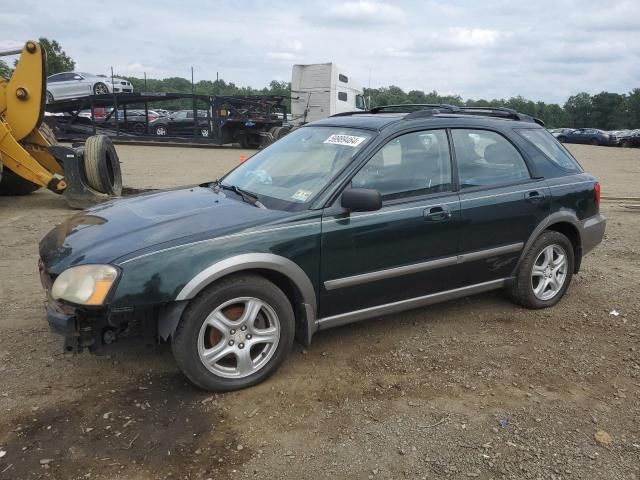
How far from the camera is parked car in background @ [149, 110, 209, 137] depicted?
70.5 feet

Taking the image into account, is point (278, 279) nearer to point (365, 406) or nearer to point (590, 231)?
point (365, 406)

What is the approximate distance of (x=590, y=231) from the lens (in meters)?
4.74

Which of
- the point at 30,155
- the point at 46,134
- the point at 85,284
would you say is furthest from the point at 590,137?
the point at 85,284

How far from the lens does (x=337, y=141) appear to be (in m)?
3.83

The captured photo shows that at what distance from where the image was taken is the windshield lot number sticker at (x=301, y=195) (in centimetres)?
344

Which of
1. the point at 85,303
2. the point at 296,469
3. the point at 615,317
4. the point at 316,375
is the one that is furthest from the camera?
the point at 615,317

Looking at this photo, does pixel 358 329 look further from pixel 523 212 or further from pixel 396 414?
pixel 523 212

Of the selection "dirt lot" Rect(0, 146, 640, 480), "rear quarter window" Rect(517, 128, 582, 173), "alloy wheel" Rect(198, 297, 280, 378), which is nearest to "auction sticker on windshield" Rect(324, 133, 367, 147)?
"alloy wheel" Rect(198, 297, 280, 378)

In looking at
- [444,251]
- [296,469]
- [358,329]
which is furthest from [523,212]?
[296,469]

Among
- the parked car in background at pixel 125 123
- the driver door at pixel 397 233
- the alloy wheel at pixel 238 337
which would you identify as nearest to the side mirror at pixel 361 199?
the driver door at pixel 397 233

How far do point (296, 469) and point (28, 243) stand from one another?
17.3 feet

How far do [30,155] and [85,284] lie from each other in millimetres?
7096

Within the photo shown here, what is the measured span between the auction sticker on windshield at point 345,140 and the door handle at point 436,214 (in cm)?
67

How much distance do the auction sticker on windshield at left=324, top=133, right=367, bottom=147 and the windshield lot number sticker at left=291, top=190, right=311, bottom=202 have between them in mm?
505
